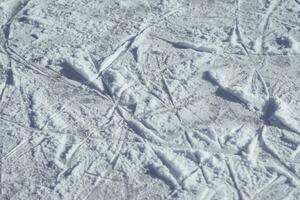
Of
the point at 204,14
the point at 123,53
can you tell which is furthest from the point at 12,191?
the point at 204,14

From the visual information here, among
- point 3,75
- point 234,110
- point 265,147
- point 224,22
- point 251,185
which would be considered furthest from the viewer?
point 224,22

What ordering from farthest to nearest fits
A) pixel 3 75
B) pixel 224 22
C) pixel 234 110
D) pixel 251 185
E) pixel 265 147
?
pixel 224 22
pixel 3 75
pixel 234 110
pixel 265 147
pixel 251 185

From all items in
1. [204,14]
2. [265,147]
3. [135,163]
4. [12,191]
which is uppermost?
[204,14]

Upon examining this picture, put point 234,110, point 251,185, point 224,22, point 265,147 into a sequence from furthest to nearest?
point 224,22
point 234,110
point 265,147
point 251,185

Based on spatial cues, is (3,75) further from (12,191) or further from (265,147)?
(265,147)

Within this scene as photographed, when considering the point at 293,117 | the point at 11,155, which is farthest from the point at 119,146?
the point at 293,117

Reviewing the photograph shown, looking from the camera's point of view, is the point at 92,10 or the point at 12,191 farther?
the point at 92,10

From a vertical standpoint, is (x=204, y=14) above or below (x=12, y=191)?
above

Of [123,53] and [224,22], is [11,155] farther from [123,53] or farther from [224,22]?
[224,22]

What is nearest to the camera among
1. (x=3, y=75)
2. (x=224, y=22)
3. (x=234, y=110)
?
(x=234, y=110)
